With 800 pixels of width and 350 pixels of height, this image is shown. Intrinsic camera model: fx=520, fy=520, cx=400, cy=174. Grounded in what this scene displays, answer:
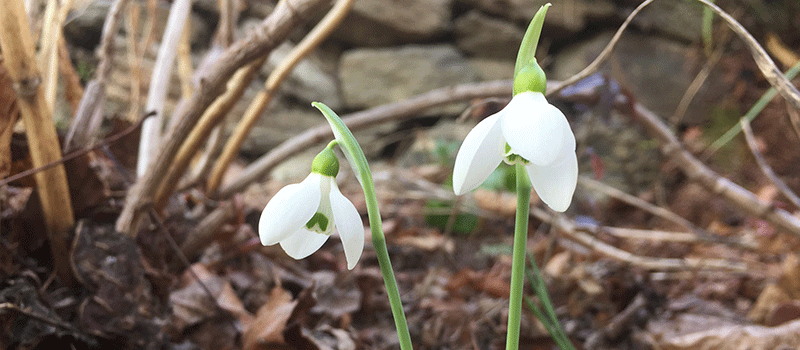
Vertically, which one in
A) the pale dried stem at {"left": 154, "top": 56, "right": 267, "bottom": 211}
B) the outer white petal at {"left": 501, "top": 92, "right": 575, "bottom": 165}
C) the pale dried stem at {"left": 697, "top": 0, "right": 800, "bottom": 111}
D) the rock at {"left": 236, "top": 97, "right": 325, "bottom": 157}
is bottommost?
the rock at {"left": 236, "top": 97, "right": 325, "bottom": 157}

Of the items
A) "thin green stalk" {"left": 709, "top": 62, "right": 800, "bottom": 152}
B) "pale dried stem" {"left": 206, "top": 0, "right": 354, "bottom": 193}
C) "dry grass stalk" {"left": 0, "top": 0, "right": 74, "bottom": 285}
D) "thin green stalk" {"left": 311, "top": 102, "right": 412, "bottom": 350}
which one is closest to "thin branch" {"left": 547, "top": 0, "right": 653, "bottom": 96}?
"thin green stalk" {"left": 709, "top": 62, "right": 800, "bottom": 152}

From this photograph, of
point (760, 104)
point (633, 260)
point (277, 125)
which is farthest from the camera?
point (277, 125)

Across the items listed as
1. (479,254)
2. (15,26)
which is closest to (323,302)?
(15,26)

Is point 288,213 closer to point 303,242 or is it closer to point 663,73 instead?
point 303,242

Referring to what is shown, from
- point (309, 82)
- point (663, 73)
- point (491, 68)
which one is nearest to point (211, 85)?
point (309, 82)

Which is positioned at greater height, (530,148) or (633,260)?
(530,148)

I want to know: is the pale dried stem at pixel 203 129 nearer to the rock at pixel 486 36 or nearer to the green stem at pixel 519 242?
the green stem at pixel 519 242

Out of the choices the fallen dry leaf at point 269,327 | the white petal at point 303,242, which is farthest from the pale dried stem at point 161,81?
the white petal at point 303,242

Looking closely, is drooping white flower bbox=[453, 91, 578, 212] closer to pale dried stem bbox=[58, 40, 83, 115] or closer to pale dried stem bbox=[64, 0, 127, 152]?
Answer: pale dried stem bbox=[64, 0, 127, 152]
